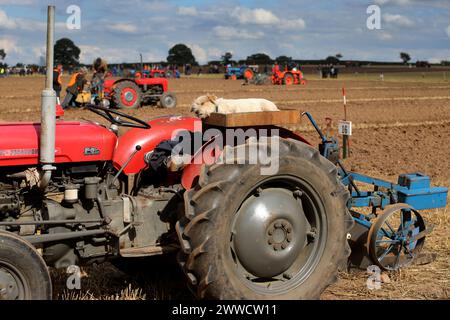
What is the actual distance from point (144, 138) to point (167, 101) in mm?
14721

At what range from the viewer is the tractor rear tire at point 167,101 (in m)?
18.6

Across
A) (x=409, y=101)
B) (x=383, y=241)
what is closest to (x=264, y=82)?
(x=409, y=101)

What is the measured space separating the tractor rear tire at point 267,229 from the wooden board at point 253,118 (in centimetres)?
23

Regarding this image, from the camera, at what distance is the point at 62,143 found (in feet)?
12.3

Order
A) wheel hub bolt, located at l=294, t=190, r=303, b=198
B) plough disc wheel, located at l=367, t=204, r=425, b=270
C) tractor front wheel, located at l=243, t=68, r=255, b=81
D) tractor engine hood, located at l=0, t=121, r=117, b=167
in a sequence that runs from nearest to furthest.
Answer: tractor engine hood, located at l=0, t=121, r=117, b=167 → wheel hub bolt, located at l=294, t=190, r=303, b=198 → plough disc wheel, located at l=367, t=204, r=425, b=270 → tractor front wheel, located at l=243, t=68, r=255, b=81

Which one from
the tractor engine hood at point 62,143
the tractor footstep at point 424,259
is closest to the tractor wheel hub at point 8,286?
the tractor engine hood at point 62,143

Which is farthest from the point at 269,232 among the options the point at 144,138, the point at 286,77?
the point at 286,77

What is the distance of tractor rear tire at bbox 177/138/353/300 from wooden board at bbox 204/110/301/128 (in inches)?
9.1

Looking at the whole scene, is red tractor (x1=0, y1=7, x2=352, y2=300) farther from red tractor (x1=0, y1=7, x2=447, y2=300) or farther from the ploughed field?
the ploughed field

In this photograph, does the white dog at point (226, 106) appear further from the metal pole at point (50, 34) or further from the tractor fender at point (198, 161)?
the metal pole at point (50, 34)

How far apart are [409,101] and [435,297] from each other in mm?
17617

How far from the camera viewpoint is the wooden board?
378cm

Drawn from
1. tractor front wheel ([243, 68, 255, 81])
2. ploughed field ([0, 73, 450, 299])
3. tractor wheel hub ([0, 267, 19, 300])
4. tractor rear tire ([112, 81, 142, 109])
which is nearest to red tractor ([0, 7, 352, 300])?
tractor wheel hub ([0, 267, 19, 300])
